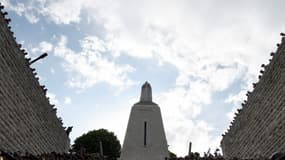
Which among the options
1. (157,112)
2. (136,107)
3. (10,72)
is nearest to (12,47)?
(10,72)

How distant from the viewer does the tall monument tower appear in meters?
8.77

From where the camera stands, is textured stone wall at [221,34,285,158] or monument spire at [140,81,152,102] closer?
textured stone wall at [221,34,285,158]

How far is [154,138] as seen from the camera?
29.9 feet

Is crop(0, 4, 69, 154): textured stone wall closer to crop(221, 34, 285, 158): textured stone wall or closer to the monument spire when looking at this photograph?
the monument spire

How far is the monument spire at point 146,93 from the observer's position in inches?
417

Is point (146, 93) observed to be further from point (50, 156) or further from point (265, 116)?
point (50, 156)

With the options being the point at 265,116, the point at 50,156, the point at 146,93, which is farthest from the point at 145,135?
the point at 50,156

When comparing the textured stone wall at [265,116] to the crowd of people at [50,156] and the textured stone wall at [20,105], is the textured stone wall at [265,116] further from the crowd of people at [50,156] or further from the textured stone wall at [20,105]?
the textured stone wall at [20,105]

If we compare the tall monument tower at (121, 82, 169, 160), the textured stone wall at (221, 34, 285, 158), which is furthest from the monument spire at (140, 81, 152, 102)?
the textured stone wall at (221, 34, 285, 158)

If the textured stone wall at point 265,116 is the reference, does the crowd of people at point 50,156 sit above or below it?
below

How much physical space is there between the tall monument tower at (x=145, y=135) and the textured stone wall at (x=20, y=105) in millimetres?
2987

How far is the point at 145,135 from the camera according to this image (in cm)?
916

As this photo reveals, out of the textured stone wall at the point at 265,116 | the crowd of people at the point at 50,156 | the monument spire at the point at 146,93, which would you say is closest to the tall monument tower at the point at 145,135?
the monument spire at the point at 146,93

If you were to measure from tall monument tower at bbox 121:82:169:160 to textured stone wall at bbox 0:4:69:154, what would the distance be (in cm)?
299
